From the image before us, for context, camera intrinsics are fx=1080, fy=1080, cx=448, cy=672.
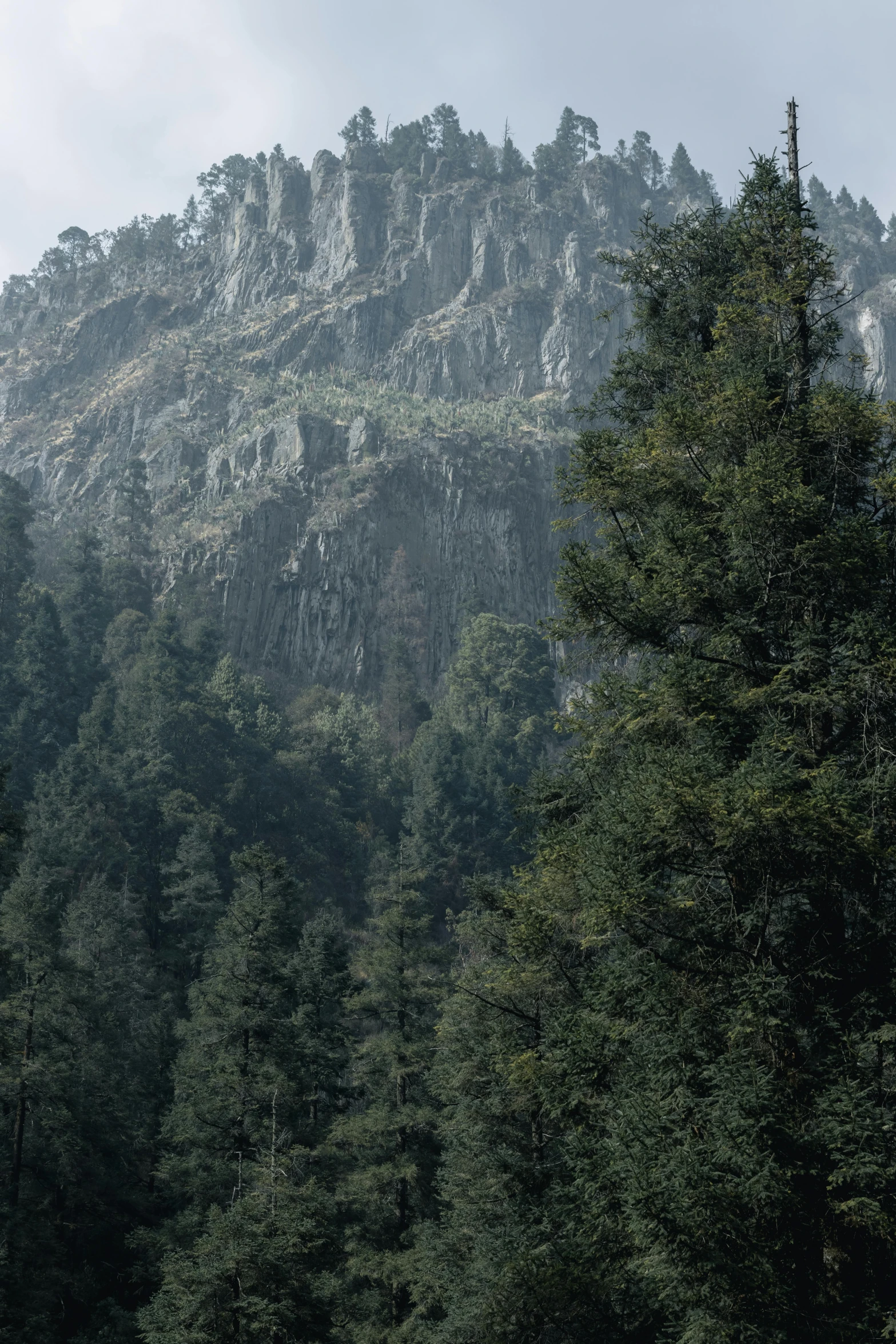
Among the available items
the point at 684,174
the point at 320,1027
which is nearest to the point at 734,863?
the point at 320,1027

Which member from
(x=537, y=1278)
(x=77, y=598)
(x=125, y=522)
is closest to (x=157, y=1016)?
(x=537, y=1278)

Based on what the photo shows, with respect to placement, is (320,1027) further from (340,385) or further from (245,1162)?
(340,385)

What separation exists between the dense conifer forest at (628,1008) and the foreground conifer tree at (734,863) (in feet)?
0.13

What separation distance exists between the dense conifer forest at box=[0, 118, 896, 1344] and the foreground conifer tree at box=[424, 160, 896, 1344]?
0.04 meters

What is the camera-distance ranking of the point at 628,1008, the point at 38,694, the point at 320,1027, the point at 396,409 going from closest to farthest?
the point at 628,1008 → the point at 320,1027 → the point at 38,694 → the point at 396,409

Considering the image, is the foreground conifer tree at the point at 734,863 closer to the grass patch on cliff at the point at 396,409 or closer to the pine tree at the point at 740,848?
the pine tree at the point at 740,848

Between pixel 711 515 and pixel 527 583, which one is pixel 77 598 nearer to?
pixel 527 583

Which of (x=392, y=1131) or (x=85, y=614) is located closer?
(x=392, y=1131)

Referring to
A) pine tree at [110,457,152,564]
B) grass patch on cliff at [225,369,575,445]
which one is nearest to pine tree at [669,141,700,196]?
grass patch on cliff at [225,369,575,445]

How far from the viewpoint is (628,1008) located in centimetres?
1013

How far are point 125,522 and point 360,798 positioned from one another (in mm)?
37711

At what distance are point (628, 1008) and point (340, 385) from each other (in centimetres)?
10793

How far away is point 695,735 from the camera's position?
1034cm

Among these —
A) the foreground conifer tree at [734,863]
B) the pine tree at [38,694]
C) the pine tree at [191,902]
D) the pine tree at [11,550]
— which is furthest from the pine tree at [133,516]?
the foreground conifer tree at [734,863]
